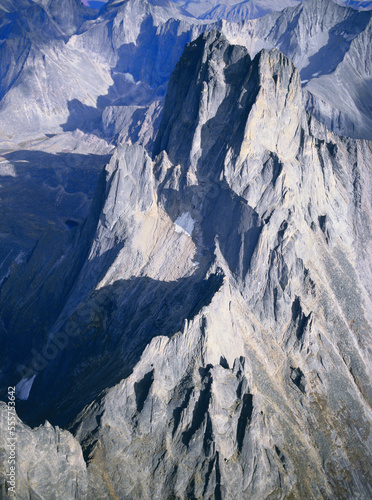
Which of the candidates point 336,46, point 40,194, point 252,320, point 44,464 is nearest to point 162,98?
point 336,46

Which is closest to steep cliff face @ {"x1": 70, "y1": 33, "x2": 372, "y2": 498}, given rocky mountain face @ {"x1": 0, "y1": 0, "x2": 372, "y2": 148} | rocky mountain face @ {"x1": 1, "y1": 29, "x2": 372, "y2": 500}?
rocky mountain face @ {"x1": 1, "y1": 29, "x2": 372, "y2": 500}

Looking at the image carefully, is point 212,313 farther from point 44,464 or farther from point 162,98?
point 162,98

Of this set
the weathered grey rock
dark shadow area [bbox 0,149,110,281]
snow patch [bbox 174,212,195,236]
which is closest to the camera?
the weathered grey rock

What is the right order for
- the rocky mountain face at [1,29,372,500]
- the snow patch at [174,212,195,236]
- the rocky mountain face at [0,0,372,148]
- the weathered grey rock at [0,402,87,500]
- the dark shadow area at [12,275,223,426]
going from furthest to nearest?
1. the rocky mountain face at [0,0,372,148]
2. the snow patch at [174,212,195,236]
3. the dark shadow area at [12,275,223,426]
4. the rocky mountain face at [1,29,372,500]
5. the weathered grey rock at [0,402,87,500]

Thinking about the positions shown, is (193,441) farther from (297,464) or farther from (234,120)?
(234,120)

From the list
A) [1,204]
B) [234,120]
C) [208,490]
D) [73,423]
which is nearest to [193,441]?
[208,490]

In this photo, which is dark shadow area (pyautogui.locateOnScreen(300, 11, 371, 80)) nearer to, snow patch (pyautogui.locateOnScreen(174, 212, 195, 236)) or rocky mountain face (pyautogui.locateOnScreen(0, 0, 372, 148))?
rocky mountain face (pyautogui.locateOnScreen(0, 0, 372, 148))
